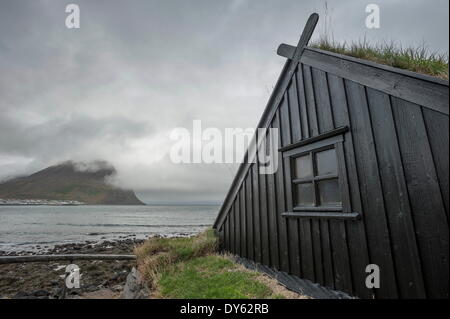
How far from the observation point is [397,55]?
5043 mm

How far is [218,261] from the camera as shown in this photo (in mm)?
6477

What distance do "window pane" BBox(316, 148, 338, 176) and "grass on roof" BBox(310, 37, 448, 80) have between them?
80.2 inches

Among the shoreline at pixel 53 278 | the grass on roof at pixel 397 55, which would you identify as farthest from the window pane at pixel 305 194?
the shoreline at pixel 53 278

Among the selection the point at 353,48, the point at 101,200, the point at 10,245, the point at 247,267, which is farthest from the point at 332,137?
the point at 101,200

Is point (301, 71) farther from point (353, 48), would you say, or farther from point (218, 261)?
point (218, 261)

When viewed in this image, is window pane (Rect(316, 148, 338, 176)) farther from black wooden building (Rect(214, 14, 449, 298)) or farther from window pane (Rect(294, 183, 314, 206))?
window pane (Rect(294, 183, 314, 206))

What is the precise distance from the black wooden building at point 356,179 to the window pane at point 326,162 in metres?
0.02

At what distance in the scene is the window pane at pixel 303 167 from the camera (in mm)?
4863

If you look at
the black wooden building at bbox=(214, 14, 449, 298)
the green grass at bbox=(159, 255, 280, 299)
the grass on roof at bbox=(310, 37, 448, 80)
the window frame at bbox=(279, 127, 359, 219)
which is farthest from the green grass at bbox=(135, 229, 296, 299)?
the grass on roof at bbox=(310, 37, 448, 80)

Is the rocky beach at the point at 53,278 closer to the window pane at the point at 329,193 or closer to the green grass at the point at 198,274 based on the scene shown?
the green grass at the point at 198,274

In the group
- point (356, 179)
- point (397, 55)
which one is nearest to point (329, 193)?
point (356, 179)

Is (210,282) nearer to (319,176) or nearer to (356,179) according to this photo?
(319,176)

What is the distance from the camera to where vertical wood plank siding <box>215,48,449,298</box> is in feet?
9.08

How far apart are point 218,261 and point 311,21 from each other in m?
6.48
